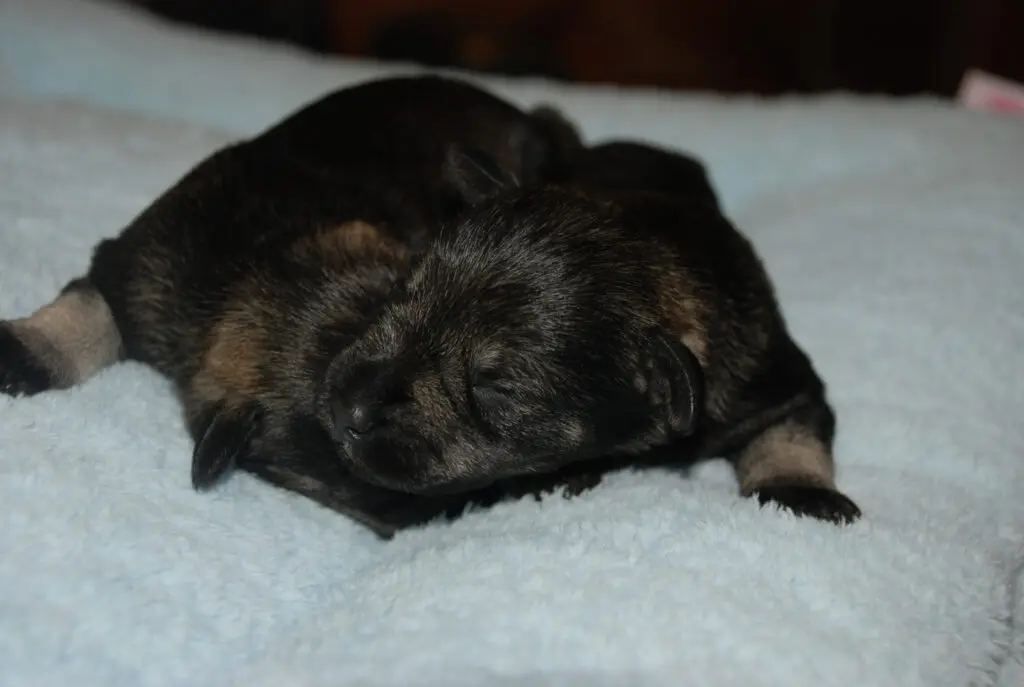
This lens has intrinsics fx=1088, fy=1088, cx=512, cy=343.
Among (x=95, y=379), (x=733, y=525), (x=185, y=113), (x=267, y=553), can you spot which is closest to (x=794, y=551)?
(x=733, y=525)

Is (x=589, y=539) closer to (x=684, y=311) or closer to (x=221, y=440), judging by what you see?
(x=684, y=311)

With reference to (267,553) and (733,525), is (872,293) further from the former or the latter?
(267,553)

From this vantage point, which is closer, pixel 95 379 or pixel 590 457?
pixel 590 457

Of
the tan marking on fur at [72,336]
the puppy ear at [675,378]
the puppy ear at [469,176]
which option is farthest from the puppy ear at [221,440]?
the puppy ear at [675,378]

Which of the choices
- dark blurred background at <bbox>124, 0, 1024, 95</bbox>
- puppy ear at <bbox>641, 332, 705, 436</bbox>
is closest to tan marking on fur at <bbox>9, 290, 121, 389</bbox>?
puppy ear at <bbox>641, 332, 705, 436</bbox>

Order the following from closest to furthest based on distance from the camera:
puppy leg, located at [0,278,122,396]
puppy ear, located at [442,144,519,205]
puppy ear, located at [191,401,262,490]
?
puppy ear, located at [191,401,262,490]
puppy leg, located at [0,278,122,396]
puppy ear, located at [442,144,519,205]

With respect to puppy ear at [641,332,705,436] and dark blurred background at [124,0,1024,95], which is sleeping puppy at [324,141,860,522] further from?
dark blurred background at [124,0,1024,95]

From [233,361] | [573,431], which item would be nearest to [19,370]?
[233,361]
